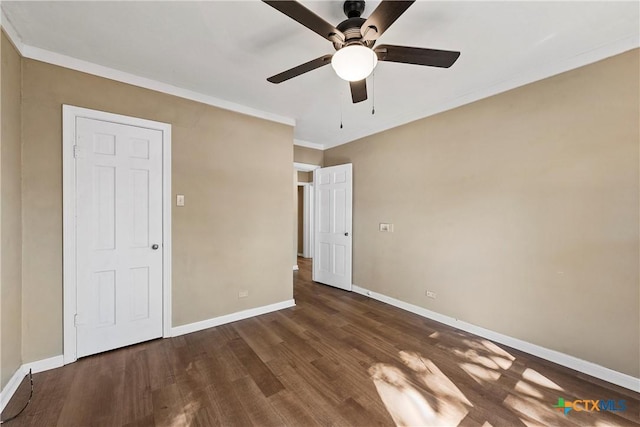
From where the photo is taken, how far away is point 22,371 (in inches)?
79.7

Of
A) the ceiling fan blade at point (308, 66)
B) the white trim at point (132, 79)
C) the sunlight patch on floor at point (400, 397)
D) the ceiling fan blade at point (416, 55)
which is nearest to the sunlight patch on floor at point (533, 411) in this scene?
the sunlight patch on floor at point (400, 397)

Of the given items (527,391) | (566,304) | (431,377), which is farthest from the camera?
(566,304)

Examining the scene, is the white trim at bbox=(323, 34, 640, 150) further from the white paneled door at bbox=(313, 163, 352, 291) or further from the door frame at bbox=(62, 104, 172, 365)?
the door frame at bbox=(62, 104, 172, 365)

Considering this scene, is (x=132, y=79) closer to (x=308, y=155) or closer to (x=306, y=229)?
(x=308, y=155)

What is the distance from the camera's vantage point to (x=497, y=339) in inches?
104

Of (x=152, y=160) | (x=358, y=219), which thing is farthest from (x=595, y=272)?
(x=152, y=160)

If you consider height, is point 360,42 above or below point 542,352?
above

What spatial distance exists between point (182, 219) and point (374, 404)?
98.2 inches

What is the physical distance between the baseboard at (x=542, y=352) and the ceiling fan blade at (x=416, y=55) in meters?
2.64

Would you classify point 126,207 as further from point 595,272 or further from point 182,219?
point 595,272

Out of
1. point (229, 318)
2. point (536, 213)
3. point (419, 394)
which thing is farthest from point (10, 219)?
point (536, 213)

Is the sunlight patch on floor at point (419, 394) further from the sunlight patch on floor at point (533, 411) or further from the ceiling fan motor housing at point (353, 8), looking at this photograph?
the ceiling fan motor housing at point (353, 8)

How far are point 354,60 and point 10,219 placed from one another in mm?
2674

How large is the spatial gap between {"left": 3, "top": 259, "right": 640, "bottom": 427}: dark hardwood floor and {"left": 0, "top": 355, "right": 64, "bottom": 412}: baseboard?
0.17 feet
